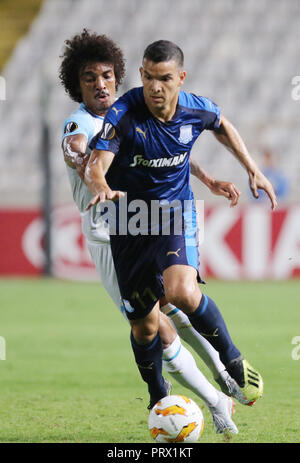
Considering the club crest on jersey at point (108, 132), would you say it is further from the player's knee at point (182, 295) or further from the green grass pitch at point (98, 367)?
the green grass pitch at point (98, 367)

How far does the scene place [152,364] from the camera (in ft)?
14.7

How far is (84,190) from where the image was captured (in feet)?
16.5

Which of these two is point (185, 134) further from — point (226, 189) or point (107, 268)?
point (107, 268)

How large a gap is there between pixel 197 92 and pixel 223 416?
1278cm

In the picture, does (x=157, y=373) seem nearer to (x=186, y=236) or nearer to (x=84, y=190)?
(x=186, y=236)

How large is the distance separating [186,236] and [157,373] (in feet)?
2.53

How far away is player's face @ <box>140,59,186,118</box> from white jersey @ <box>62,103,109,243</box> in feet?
2.09

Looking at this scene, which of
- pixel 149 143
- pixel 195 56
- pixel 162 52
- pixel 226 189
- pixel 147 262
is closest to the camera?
pixel 162 52

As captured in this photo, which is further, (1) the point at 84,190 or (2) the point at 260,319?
(2) the point at 260,319

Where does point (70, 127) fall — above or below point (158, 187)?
above

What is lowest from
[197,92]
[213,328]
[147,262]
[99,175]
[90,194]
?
[213,328]

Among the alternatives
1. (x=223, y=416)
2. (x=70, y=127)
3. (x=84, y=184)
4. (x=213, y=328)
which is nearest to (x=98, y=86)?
(x=70, y=127)

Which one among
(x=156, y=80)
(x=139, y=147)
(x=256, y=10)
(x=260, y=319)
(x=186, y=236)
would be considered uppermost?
(x=256, y=10)
